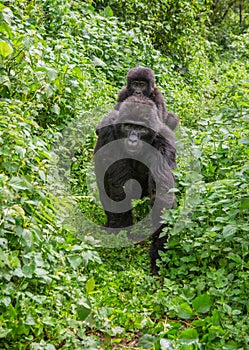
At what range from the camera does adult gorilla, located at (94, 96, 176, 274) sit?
4.42 meters

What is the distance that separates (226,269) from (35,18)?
406cm

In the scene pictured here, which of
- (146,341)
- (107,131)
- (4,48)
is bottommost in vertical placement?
(146,341)

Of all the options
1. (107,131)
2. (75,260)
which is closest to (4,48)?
(107,131)

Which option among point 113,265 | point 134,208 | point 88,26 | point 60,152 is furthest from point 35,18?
point 113,265

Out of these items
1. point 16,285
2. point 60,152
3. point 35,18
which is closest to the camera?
point 16,285

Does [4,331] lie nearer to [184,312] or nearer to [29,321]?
[29,321]

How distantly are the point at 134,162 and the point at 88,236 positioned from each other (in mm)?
724

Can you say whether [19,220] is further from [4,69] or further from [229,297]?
[4,69]

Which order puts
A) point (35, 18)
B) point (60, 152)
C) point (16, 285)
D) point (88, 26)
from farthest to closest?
point (88, 26) < point (35, 18) < point (60, 152) < point (16, 285)

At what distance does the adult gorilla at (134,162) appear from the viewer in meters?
4.42

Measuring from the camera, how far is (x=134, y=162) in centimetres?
462

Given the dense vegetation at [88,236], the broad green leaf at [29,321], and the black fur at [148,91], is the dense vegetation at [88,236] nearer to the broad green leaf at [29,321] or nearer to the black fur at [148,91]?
the broad green leaf at [29,321]

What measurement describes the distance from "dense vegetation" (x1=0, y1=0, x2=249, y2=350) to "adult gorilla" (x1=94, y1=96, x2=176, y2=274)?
171mm

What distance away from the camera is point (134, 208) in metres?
4.98
